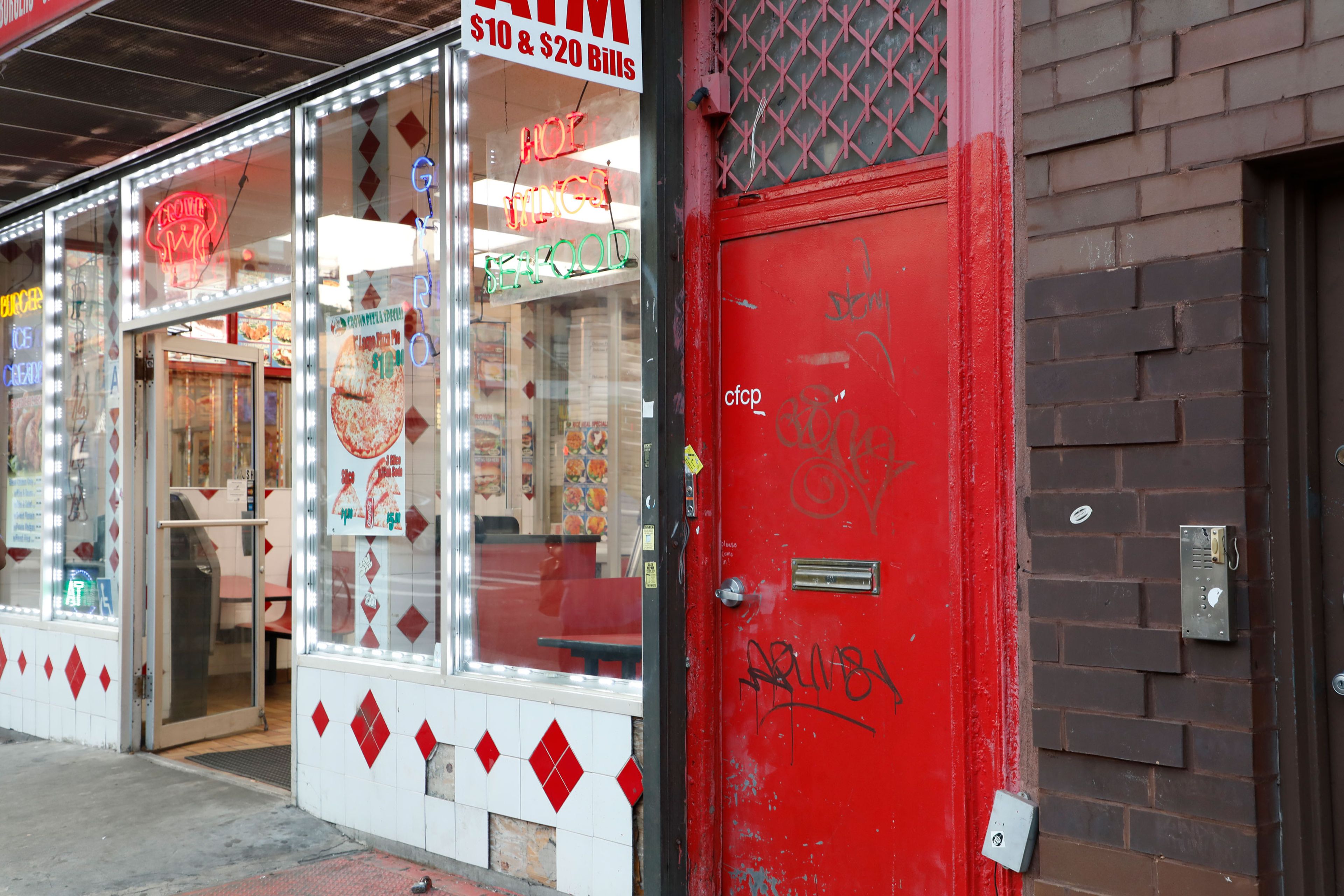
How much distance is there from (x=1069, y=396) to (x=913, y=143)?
3.08 feet

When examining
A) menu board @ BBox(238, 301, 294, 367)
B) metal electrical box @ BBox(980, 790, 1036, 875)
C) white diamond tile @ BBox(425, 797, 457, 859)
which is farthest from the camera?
menu board @ BBox(238, 301, 294, 367)

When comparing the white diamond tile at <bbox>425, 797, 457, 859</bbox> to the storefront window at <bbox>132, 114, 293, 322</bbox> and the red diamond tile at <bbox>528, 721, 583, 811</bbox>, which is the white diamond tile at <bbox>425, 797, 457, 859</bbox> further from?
the storefront window at <bbox>132, 114, 293, 322</bbox>

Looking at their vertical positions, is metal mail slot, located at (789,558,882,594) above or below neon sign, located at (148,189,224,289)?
below

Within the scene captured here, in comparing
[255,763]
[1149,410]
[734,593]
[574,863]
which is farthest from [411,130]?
[255,763]

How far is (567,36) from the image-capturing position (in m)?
3.45

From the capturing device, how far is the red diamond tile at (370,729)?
4.74m

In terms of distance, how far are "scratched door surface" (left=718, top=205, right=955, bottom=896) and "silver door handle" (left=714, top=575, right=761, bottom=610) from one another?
25mm

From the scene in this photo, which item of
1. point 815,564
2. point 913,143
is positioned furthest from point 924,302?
point 815,564

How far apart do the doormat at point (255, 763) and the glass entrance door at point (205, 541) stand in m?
0.36

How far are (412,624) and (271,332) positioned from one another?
5.73 meters

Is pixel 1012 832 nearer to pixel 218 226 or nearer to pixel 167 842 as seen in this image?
pixel 167 842

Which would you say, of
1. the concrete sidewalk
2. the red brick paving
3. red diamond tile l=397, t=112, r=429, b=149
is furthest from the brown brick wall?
red diamond tile l=397, t=112, r=429, b=149

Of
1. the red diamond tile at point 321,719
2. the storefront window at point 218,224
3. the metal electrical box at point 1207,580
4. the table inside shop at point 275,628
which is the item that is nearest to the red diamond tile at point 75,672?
the table inside shop at point 275,628

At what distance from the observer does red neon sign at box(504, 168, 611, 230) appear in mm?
4051
